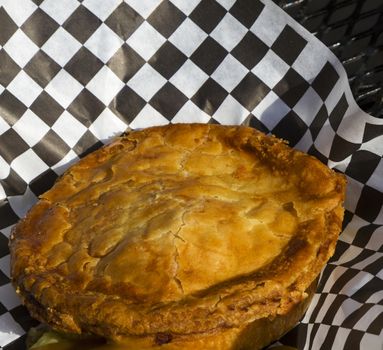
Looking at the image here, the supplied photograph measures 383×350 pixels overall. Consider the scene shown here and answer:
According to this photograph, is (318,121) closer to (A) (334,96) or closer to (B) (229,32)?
(A) (334,96)

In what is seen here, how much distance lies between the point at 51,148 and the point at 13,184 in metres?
0.30

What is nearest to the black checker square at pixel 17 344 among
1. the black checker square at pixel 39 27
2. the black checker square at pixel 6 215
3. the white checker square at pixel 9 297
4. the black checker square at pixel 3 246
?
the white checker square at pixel 9 297

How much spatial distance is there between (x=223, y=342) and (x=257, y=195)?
78cm

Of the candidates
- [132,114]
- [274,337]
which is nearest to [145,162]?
[132,114]

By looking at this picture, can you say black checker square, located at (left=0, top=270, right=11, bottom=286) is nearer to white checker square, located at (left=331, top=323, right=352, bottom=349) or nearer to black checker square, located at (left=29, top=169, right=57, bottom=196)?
black checker square, located at (left=29, top=169, right=57, bottom=196)

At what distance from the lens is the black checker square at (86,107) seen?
172 inches

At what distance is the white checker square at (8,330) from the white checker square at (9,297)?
54mm

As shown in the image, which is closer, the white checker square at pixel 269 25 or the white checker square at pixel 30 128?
the white checker square at pixel 269 25

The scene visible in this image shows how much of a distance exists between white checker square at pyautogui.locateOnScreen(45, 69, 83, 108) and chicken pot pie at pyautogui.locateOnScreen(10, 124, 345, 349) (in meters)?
0.58

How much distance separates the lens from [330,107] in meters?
3.97

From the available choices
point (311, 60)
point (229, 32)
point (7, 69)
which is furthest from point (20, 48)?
point (311, 60)

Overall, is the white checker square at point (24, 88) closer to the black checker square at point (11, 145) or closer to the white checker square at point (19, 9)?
the black checker square at point (11, 145)

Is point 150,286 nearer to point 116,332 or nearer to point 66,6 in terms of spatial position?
point 116,332

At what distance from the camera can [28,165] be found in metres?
4.30
